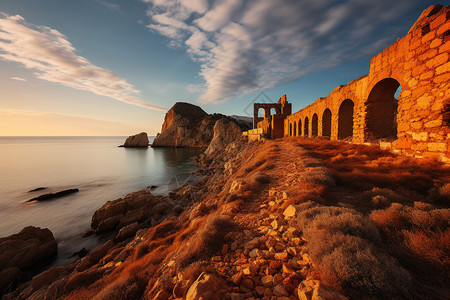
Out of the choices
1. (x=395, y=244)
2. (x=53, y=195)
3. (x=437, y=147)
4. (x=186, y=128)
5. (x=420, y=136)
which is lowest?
(x=53, y=195)

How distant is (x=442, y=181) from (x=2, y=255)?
16468 mm

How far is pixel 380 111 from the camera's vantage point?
934 cm

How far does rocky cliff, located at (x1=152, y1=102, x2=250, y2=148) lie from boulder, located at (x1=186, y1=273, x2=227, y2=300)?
68.7m

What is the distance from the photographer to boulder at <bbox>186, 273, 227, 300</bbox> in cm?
192

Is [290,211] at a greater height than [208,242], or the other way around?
[290,211]

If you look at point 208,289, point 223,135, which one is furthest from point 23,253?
point 223,135

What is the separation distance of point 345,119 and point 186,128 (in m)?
71.0

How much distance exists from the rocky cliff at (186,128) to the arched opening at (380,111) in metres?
62.6

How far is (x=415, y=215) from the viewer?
2.52 m

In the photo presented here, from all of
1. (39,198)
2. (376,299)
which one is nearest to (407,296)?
(376,299)

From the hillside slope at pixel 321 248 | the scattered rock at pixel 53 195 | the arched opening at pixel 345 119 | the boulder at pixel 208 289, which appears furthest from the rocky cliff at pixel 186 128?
the boulder at pixel 208 289

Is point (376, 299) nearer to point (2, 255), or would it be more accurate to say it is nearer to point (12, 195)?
point (2, 255)

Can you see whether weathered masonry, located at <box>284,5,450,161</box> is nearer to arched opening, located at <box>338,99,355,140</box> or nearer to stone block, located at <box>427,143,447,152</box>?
stone block, located at <box>427,143,447,152</box>

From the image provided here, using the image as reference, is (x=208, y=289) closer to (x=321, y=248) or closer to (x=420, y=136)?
(x=321, y=248)
